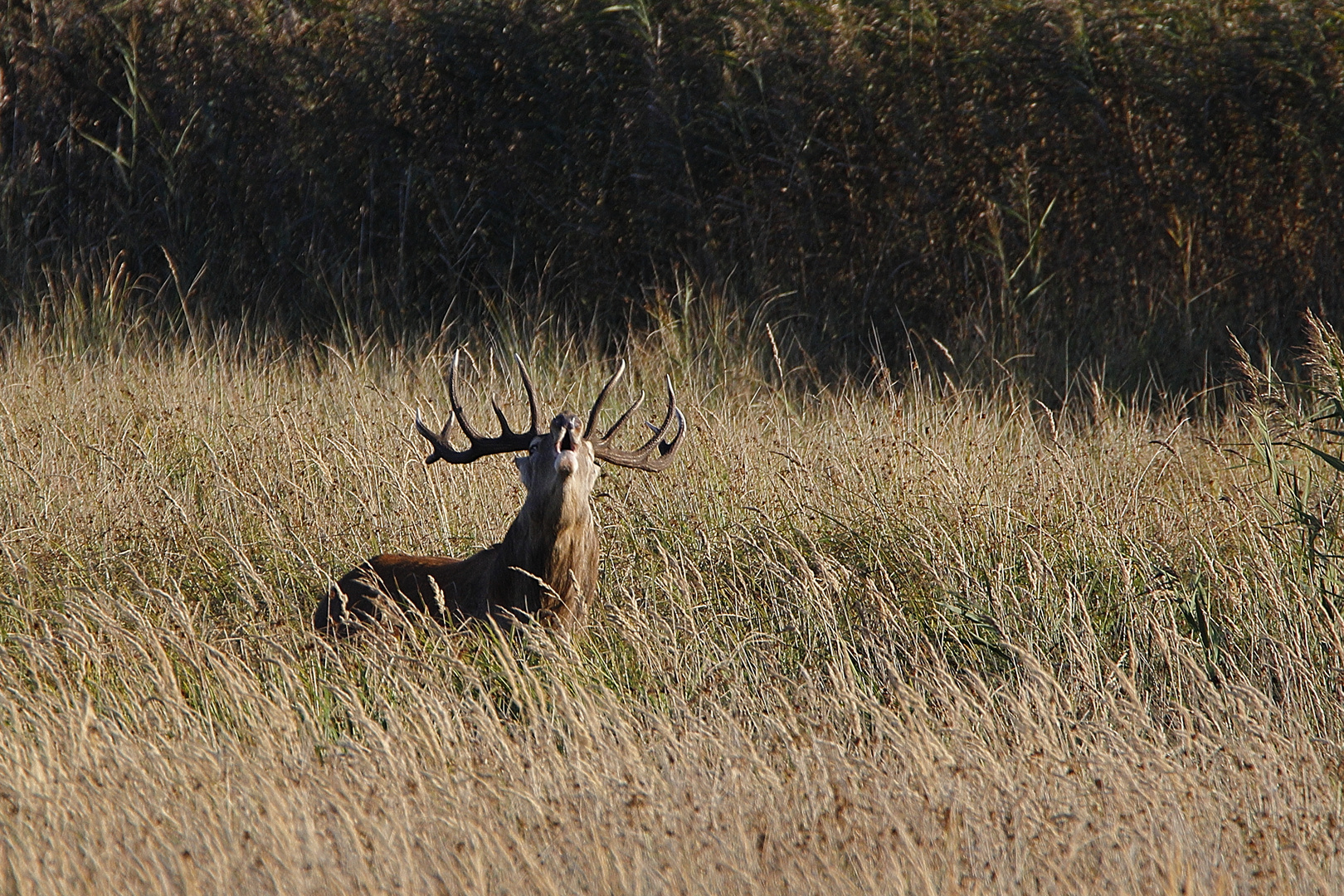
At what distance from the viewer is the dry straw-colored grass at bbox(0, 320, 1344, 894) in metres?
3.33

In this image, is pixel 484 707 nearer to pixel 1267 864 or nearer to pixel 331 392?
pixel 1267 864

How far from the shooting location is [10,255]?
32.7 feet

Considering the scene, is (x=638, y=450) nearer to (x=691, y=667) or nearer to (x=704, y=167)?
(x=691, y=667)

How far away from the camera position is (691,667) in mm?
4863

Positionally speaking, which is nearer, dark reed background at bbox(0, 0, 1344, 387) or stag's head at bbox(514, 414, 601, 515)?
stag's head at bbox(514, 414, 601, 515)

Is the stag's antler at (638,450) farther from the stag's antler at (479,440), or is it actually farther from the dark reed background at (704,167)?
the dark reed background at (704,167)

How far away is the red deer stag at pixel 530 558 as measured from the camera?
4.87 metres

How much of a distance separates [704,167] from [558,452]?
5904 millimetres

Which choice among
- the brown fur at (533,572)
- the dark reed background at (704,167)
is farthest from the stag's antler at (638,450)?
the dark reed background at (704,167)

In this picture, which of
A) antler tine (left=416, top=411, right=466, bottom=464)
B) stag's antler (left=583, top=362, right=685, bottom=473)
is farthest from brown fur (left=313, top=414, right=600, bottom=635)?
antler tine (left=416, top=411, right=466, bottom=464)

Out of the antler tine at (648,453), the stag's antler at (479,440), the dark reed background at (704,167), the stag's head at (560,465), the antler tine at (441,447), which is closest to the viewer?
the stag's head at (560,465)

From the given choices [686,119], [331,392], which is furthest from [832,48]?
[331,392]

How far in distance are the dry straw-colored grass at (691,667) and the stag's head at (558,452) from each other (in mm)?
480

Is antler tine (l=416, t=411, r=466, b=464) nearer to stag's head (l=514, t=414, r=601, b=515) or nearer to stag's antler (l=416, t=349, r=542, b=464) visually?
stag's antler (l=416, t=349, r=542, b=464)
